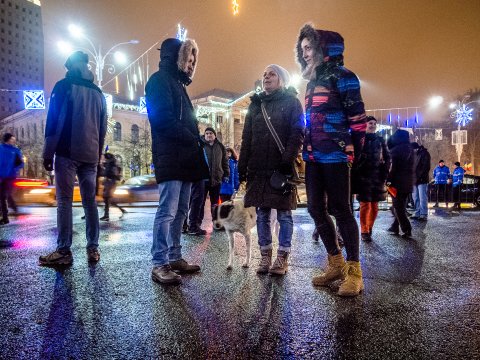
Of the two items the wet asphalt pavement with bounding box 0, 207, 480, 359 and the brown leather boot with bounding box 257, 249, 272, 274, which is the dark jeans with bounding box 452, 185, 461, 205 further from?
the brown leather boot with bounding box 257, 249, 272, 274

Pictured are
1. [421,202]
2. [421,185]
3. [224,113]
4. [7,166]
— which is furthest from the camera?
[224,113]

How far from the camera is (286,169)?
4125 mm

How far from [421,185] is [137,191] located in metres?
11.6

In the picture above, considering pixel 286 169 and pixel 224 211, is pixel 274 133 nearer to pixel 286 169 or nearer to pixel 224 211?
pixel 286 169

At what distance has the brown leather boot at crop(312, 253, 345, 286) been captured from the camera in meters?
3.72

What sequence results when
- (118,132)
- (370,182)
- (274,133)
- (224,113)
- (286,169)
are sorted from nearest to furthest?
1. (286,169)
2. (274,133)
3. (370,182)
4. (118,132)
5. (224,113)

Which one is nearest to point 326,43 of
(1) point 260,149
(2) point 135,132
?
(1) point 260,149

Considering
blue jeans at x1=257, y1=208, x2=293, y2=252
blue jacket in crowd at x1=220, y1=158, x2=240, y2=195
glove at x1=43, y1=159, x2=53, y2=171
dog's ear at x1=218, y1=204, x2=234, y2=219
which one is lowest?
blue jeans at x1=257, y1=208, x2=293, y2=252

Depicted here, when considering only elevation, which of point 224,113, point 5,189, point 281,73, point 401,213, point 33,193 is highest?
point 224,113

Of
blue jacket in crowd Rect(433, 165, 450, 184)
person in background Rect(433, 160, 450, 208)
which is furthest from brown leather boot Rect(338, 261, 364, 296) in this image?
blue jacket in crowd Rect(433, 165, 450, 184)

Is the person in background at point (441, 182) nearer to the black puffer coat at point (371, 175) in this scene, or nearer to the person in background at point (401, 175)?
the person in background at point (401, 175)

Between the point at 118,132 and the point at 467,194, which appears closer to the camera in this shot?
the point at 467,194

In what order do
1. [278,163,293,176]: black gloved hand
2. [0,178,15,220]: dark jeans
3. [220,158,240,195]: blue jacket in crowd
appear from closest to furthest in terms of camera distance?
[278,163,293,176]: black gloved hand < [220,158,240,195]: blue jacket in crowd < [0,178,15,220]: dark jeans

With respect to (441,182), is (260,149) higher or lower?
higher
